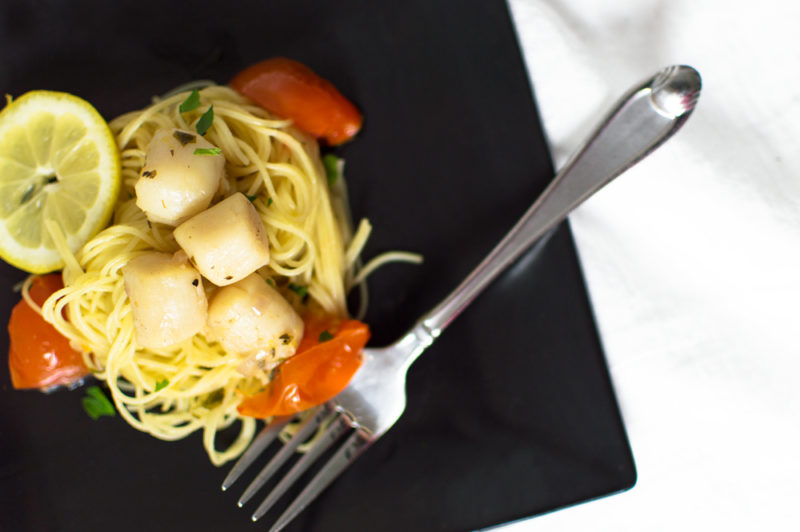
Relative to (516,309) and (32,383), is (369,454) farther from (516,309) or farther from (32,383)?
(32,383)

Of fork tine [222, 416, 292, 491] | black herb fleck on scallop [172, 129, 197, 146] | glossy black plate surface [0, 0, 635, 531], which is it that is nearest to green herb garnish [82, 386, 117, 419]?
glossy black plate surface [0, 0, 635, 531]

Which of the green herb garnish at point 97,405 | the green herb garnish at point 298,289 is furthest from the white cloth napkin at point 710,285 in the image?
the green herb garnish at point 97,405

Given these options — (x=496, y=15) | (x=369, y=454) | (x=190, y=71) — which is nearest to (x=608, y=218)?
(x=496, y=15)

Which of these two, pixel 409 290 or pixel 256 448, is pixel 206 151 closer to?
pixel 409 290

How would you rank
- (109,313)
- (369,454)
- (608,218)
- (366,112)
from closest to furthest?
(109,313) < (369,454) < (366,112) < (608,218)

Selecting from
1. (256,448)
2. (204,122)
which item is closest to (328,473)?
(256,448)

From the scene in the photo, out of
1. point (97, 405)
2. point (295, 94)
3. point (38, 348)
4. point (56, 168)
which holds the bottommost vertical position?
point (97, 405)

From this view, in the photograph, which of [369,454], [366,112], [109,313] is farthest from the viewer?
[366,112]

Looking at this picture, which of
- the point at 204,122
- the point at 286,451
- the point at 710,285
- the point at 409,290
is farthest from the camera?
the point at 710,285
